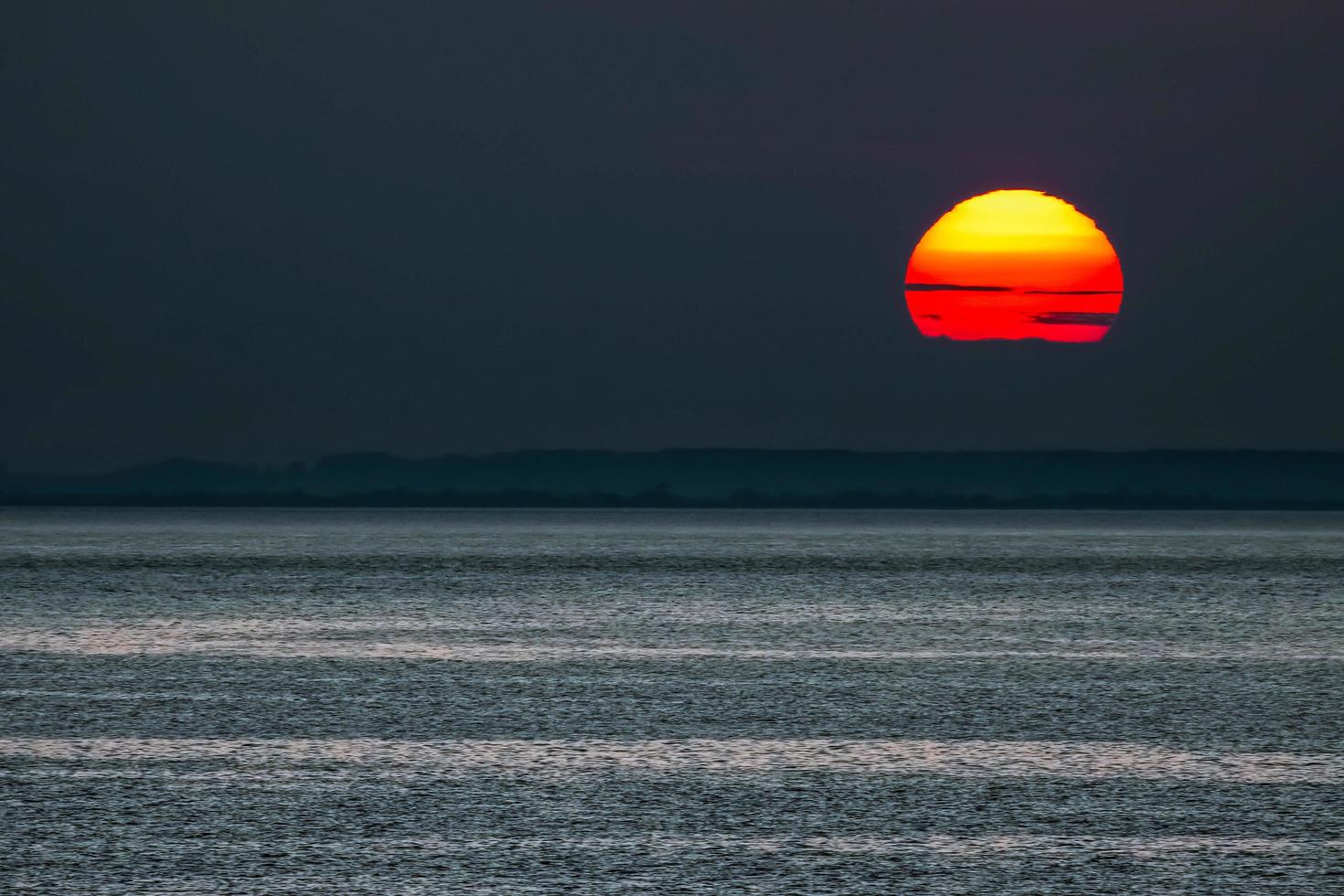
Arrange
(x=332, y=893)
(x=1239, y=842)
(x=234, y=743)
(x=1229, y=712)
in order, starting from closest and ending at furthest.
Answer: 1. (x=332, y=893)
2. (x=1239, y=842)
3. (x=234, y=743)
4. (x=1229, y=712)

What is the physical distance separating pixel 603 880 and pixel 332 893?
0.75 metres

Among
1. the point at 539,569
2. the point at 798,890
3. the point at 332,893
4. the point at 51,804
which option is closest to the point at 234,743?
the point at 51,804

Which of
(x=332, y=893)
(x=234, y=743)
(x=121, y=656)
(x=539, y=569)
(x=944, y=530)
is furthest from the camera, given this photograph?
(x=944, y=530)

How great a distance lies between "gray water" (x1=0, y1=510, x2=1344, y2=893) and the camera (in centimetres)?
509

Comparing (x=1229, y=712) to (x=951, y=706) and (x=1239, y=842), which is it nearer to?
(x=951, y=706)

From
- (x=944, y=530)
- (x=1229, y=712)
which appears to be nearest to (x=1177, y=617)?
(x=1229, y=712)

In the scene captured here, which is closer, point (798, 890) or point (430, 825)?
point (798, 890)

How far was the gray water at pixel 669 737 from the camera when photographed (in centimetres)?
509

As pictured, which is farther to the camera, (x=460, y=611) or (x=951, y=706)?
(x=460, y=611)

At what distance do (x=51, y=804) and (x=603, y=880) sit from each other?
2236 mm

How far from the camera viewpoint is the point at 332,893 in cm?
470

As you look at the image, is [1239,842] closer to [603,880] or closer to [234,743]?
[603,880]

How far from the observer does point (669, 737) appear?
7.35 metres

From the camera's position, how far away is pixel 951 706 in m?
8.31
